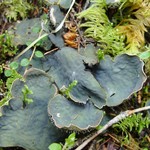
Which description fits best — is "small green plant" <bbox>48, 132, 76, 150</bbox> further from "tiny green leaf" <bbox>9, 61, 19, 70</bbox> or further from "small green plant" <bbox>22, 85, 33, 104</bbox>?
"tiny green leaf" <bbox>9, 61, 19, 70</bbox>

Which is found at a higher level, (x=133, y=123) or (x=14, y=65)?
(x=14, y=65)

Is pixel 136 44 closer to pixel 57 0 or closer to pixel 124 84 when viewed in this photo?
pixel 124 84

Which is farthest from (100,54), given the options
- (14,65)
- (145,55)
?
(14,65)

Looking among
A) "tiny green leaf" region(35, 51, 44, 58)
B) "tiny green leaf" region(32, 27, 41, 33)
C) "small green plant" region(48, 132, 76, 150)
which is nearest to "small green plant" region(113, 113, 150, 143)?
"small green plant" region(48, 132, 76, 150)

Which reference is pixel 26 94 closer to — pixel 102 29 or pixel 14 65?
pixel 14 65

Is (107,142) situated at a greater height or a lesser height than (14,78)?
lesser

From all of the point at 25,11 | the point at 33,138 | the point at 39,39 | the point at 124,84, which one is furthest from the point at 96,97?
the point at 25,11

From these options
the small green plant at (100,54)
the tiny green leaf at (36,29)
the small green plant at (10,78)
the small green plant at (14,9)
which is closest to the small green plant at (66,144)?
the small green plant at (10,78)
